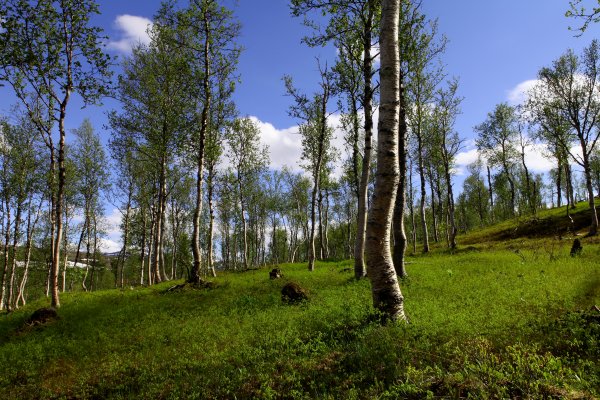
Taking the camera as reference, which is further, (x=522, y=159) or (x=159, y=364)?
(x=522, y=159)

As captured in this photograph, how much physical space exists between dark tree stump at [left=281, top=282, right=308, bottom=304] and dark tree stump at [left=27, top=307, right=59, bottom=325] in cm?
894

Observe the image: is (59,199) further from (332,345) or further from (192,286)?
(332,345)

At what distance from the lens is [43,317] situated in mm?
13047

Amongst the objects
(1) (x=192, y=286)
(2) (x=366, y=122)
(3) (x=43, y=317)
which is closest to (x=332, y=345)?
(2) (x=366, y=122)

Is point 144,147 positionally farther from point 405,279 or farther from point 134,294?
point 405,279

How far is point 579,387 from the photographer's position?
3.83 m

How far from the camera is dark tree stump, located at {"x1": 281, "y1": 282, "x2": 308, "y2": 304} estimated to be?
12503 millimetres

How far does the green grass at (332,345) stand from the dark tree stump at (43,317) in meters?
0.64

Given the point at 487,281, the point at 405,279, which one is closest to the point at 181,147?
the point at 405,279

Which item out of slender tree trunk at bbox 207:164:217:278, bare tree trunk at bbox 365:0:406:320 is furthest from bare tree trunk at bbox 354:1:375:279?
slender tree trunk at bbox 207:164:217:278

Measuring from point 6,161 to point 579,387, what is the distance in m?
36.0

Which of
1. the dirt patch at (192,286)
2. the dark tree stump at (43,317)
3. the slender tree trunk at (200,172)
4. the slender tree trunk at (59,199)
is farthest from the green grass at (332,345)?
the slender tree trunk at (200,172)

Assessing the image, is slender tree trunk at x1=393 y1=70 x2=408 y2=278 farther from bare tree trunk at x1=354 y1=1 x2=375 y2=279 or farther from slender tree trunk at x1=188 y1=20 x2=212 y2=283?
slender tree trunk at x1=188 y1=20 x2=212 y2=283

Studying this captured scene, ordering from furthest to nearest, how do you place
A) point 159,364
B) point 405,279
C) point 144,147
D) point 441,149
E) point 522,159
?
point 522,159
point 441,149
point 144,147
point 405,279
point 159,364
